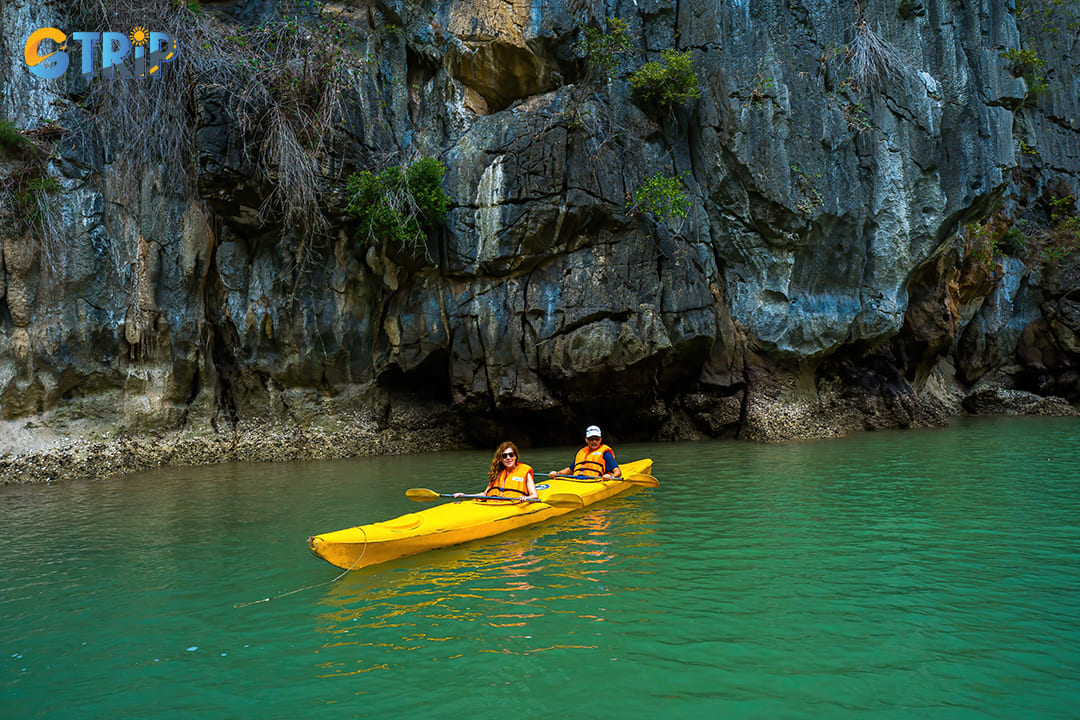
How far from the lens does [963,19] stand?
51.5 ft

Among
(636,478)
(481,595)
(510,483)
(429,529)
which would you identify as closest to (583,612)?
(481,595)

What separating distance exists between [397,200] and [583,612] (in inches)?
388

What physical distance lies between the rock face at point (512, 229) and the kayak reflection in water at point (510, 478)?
21.0 ft

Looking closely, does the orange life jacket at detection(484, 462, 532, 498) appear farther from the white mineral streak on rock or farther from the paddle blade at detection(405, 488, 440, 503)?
the white mineral streak on rock

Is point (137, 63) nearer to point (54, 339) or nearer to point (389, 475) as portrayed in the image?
point (54, 339)

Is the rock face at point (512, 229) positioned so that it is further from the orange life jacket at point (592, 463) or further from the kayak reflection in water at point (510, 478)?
the kayak reflection in water at point (510, 478)

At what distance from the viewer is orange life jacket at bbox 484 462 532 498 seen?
6.91 m

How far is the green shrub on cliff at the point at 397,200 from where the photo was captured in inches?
493

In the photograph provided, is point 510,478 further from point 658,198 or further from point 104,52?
point 104,52

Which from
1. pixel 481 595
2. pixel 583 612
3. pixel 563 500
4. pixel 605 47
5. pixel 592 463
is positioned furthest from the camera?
pixel 605 47

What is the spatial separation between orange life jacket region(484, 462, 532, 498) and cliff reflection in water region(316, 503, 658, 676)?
452 millimetres

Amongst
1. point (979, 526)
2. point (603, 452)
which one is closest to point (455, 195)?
point (603, 452)

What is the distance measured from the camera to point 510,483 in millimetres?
6922

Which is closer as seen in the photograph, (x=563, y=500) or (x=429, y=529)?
(x=429, y=529)
